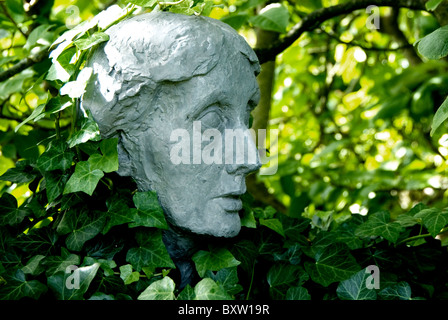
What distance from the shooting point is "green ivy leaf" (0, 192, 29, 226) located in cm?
142

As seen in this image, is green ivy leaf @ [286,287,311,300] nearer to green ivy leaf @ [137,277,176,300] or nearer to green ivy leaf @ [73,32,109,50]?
green ivy leaf @ [137,277,176,300]

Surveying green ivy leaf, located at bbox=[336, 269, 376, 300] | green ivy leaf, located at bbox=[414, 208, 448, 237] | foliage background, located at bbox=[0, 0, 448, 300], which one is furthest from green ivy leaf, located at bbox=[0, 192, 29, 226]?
green ivy leaf, located at bbox=[414, 208, 448, 237]

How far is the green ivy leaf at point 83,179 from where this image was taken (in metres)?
1.30

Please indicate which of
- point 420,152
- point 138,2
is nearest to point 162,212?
point 138,2

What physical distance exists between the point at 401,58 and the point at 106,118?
262cm

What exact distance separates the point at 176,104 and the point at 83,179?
0.29 m

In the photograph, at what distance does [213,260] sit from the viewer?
143 cm

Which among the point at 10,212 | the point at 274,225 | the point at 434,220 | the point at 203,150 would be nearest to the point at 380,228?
the point at 434,220

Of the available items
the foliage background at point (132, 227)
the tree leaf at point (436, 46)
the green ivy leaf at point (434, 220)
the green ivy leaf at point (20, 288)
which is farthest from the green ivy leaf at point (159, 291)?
the tree leaf at point (436, 46)

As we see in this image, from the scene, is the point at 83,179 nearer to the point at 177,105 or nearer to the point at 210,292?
the point at 177,105

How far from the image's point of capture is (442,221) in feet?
4.66

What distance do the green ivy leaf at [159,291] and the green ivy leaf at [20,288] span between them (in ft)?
0.72

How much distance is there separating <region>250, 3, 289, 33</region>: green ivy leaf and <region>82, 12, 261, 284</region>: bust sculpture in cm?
40

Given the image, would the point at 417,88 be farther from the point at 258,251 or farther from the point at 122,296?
the point at 122,296
